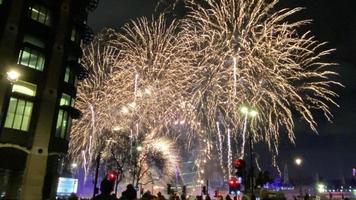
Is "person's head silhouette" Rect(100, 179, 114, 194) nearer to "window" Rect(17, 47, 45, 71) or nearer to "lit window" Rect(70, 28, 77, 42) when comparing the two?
"window" Rect(17, 47, 45, 71)

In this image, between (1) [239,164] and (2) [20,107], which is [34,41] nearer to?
(2) [20,107]

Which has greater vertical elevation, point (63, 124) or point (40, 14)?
point (40, 14)

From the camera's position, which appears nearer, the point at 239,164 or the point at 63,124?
the point at 239,164

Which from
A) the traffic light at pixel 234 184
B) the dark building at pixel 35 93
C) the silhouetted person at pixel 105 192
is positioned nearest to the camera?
the silhouetted person at pixel 105 192

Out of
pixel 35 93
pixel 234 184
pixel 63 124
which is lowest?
pixel 234 184

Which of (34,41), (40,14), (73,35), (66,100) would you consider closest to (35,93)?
(66,100)

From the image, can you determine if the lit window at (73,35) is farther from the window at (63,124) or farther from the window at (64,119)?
the window at (63,124)

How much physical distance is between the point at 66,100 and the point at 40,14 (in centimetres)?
813

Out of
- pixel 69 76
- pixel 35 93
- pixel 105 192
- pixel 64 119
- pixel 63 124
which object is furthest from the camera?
pixel 69 76

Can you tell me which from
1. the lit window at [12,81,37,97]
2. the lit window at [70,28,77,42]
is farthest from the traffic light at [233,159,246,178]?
the lit window at [70,28,77,42]

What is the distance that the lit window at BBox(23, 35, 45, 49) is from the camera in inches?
1244

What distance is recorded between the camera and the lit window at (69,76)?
35344 mm

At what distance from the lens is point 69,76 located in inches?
1405

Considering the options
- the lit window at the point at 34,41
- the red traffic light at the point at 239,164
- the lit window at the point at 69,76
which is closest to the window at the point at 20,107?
the lit window at the point at 34,41
